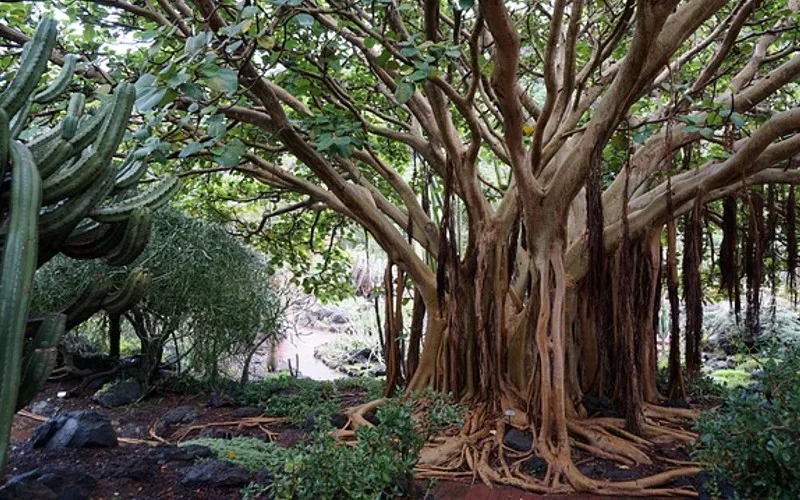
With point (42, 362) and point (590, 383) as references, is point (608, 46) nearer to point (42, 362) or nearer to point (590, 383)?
point (590, 383)

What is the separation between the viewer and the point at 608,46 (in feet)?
12.9

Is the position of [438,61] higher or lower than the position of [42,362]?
higher

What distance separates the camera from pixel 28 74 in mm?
2361

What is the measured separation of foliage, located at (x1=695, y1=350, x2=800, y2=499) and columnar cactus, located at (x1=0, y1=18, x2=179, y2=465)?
2684 millimetres

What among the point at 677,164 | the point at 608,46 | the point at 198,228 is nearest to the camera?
the point at 608,46

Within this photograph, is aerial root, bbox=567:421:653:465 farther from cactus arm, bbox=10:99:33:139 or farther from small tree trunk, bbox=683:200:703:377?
cactus arm, bbox=10:99:33:139

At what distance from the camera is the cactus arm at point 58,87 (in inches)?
104

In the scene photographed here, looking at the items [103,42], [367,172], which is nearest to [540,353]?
[367,172]

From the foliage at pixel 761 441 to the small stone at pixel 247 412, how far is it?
3.78 metres

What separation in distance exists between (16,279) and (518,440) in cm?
314

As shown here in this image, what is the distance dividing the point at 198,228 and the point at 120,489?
132 inches

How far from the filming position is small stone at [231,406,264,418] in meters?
5.27

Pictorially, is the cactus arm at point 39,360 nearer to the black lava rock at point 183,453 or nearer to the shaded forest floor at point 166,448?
the shaded forest floor at point 166,448

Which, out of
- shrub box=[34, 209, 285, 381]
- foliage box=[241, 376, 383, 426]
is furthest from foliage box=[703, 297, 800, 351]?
shrub box=[34, 209, 285, 381]
